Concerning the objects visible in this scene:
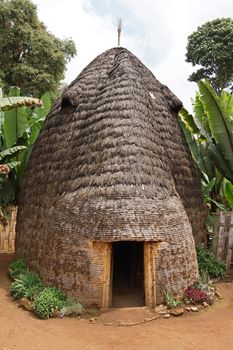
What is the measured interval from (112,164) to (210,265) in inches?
171

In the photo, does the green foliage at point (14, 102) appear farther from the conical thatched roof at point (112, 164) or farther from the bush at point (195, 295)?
the bush at point (195, 295)

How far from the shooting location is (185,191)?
11.3 metres

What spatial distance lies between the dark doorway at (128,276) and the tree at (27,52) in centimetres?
1294

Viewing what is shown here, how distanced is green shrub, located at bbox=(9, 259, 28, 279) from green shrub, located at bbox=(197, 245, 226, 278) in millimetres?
4793

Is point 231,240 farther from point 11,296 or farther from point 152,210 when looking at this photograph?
point 11,296

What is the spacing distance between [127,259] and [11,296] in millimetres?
3977

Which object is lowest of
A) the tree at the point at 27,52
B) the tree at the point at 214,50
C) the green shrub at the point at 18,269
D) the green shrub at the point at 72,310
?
the green shrub at the point at 72,310

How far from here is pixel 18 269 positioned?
10.3m

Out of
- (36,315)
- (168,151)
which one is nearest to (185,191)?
(168,151)

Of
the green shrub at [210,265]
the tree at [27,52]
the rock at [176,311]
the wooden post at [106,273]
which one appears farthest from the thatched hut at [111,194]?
the tree at [27,52]

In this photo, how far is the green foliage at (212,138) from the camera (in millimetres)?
11281

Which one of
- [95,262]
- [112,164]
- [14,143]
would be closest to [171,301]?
[95,262]

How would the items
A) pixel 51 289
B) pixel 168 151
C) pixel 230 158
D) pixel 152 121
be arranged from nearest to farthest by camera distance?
1. pixel 51 289
2. pixel 152 121
3. pixel 168 151
4. pixel 230 158

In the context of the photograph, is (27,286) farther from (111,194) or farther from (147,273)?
(111,194)
